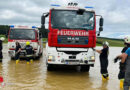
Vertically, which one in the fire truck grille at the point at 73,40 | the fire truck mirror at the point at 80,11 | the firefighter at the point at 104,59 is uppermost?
the fire truck mirror at the point at 80,11

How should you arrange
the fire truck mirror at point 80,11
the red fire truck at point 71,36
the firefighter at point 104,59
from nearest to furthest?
the firefighter at point 104,59 → the red fire truck at point 71,36 → the fire truck mirror at point 80,11

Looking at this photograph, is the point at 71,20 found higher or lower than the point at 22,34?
higher

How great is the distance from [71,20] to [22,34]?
6.48 meters

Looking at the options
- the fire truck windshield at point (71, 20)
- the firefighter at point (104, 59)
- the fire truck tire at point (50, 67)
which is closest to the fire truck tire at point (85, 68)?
the fire truck tire at point (50, 67)

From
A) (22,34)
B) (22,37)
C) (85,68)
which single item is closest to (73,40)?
(85,68)

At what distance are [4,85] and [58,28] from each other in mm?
3567

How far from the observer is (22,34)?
48.4ft

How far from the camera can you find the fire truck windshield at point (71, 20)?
922cm

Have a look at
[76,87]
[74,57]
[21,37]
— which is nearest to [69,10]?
[74,57]

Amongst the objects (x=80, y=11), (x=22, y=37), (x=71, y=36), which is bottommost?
(x=22, y=37)

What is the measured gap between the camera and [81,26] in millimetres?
9281

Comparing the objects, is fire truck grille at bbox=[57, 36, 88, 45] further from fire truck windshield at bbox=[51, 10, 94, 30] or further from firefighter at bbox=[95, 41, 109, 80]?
firefighter at bbox=[95, 41, 109, 80]

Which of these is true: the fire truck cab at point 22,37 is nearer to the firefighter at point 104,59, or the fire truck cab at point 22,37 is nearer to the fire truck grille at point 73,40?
the fire truck grille at point 73,40

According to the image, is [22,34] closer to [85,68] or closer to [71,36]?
[85,68]
